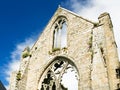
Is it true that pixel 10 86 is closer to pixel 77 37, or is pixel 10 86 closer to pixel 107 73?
pixel 77 37

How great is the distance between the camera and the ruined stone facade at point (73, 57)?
11.9 metres

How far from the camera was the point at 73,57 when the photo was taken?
13945 millimetres

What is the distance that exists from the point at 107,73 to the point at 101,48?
163cm

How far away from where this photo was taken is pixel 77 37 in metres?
14.6

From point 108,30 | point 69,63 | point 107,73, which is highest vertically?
point 108,30

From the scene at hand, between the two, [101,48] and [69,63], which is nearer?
[101,48]

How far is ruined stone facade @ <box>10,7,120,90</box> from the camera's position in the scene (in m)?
11.9

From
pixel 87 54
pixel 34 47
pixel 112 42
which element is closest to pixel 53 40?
pixel 34 47

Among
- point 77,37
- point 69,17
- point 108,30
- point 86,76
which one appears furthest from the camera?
point 69,17

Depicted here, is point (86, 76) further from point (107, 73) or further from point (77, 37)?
point (77, 37)

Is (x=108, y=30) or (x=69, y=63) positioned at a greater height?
(x=108, y=30)

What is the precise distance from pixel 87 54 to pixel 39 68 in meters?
3.78

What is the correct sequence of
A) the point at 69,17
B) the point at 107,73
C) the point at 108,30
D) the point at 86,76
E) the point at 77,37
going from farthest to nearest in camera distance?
the point at 69,17
the point at 77,37
the point at 108,30
the point at 86,76
the point at 107,73

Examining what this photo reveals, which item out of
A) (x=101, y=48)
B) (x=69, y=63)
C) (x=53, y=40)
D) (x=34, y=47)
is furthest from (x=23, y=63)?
(x=101, y=48)
